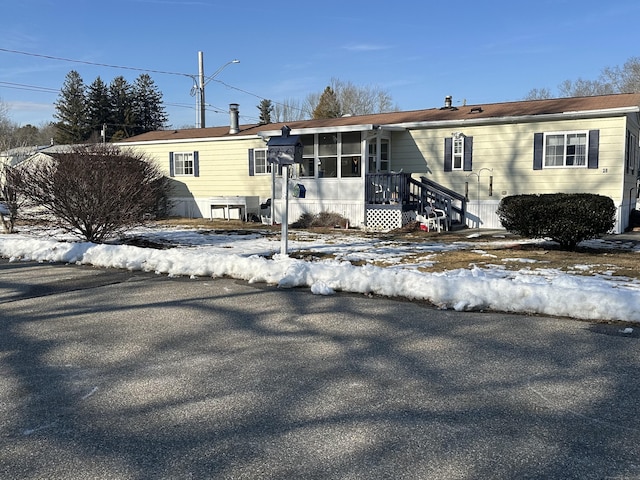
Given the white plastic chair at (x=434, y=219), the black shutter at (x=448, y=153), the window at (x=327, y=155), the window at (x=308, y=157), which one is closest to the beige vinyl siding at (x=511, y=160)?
the black shutter at (x=448, y=153)

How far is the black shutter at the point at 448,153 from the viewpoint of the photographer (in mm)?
16594

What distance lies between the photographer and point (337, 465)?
8.68ft

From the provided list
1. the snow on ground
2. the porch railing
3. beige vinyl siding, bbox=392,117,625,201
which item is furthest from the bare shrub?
the snow on ground

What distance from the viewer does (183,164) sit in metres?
21.8

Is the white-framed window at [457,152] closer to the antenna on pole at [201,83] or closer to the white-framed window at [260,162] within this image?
the white-framed window at [260,162]

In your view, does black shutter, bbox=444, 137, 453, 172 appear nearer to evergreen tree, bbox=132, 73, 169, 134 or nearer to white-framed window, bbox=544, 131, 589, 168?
white-framed window, bbox=544, 131, 589, 168

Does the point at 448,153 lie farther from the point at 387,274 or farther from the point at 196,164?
the point at 387,274

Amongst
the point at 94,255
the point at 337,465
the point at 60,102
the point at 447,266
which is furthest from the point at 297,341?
the point at 60,102

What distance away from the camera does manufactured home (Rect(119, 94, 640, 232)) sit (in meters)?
14.5

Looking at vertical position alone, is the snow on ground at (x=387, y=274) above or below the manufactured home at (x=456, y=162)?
below

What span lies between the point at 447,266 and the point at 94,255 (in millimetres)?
6121

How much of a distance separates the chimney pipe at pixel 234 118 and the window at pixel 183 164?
1801 mm

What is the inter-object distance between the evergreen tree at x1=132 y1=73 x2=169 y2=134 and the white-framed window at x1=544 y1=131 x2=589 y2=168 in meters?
55.4

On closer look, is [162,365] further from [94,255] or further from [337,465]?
[94,255]
